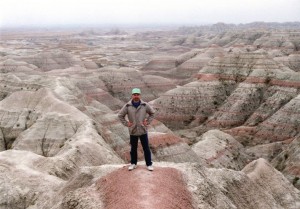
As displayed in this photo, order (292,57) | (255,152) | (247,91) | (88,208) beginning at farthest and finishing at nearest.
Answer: (292,57) → (247,91) → (255,152) → (88,208)

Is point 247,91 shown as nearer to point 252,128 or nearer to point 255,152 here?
point 252,128

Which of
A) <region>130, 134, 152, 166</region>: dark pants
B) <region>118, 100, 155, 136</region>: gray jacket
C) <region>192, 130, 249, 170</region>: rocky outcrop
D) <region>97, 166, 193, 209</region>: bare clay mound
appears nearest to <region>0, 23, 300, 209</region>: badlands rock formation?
<region>97, 166, 193, 209</region>: bare clay mound

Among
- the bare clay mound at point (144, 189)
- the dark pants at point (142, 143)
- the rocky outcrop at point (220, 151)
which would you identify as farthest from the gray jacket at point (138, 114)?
the rocky outcrop at point (220, 151)

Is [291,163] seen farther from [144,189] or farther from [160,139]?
[144,189]

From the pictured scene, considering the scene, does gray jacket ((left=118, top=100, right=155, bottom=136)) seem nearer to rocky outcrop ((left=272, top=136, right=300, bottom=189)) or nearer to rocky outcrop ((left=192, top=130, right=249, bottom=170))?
rocky outcrop ((left=272, top=136, right=300, bottom=189))

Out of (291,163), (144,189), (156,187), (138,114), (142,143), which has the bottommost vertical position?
(291,163)

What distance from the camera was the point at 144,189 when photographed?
16906 millimetres

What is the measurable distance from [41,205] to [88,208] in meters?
7.30

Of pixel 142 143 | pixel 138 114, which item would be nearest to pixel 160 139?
pixel 142 143

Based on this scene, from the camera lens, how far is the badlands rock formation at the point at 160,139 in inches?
766

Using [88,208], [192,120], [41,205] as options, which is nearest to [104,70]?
[192,120]

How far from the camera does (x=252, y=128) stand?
64750 millimetres

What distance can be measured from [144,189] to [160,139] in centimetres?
2916

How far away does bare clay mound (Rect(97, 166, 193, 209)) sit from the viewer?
Result: 52.6 ft
